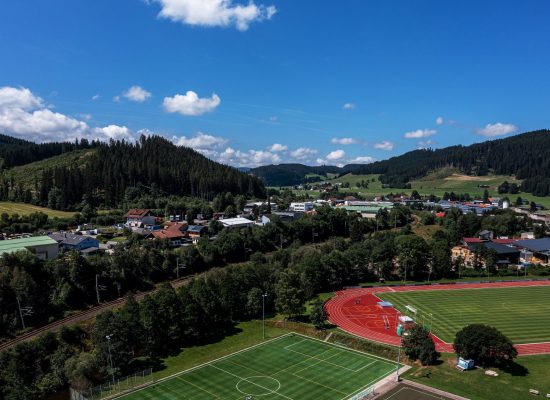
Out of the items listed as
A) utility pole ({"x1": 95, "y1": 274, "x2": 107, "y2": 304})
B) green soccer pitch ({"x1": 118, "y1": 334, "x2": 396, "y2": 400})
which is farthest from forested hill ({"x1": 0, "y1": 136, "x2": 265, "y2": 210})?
green soccer pitch ({"x1": 118, "y1": 334, "x2": 396, "y2": 400})

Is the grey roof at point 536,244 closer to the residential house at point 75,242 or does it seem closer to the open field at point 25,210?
the residential house at point 75,242

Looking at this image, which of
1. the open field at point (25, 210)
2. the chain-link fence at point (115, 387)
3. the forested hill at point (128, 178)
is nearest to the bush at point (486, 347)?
the chain-link fence at point (115, 387)

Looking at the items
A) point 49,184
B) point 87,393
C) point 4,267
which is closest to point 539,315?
point 87,393

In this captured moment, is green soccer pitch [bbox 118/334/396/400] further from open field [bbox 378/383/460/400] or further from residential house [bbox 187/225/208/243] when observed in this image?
residential house [bbox 187/225/208/243]

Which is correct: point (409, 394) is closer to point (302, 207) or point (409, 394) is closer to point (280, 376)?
point (280, 376)

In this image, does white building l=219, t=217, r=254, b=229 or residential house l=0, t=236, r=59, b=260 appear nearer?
residential house l=0, t=236, r=59, b=260

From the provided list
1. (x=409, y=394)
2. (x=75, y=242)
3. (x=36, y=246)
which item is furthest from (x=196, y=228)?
(x=409, y=394)
